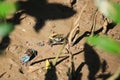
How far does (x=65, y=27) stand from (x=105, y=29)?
1.03ft

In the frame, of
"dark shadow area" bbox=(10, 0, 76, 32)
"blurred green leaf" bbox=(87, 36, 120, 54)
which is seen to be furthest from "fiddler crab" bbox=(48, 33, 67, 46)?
"blurred green leaf" bbox=(87, 36, 120, 54)

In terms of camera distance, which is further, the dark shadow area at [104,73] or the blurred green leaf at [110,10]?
the dark shadow area at [104,73]

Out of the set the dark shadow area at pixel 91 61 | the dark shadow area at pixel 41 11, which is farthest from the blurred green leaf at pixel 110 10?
the dark shadow area at pixel 41 11

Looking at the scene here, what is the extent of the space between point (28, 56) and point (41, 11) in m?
0.39

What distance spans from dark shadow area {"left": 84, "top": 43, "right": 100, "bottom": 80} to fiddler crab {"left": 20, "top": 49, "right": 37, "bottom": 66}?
39 cm

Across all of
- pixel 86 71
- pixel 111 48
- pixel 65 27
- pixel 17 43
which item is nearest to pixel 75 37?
pixel 65 27

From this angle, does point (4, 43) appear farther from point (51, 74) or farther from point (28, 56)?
point (51, 74)

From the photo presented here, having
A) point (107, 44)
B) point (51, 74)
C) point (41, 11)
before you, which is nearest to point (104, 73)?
point (51, 74)

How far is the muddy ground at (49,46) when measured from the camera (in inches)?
87.1

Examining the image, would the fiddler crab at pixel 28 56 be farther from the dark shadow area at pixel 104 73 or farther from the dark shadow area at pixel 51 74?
the dark shadow area at pixel 104 73

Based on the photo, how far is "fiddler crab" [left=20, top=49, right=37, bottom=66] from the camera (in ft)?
7.32

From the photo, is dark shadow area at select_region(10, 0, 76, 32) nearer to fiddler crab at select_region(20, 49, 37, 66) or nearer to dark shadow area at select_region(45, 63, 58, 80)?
fiddler crab at select_region(20, 49, 37, 66)

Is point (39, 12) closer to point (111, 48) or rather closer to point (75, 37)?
point (75, 37)

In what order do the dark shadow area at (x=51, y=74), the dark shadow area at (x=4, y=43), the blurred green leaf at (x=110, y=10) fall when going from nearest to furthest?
the blurred green leaf at (x=110, y=10)
the dark shadow area at (x=51, y=74)
the dark shadow area at (x=4, y=43)
